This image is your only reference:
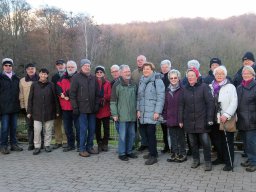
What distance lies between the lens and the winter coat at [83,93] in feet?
24.7

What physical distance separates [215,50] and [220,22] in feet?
78.6

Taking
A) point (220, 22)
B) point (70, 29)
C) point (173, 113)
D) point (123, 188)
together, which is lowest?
point (123, 188)

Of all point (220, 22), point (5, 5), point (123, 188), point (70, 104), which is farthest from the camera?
point (220, 22)

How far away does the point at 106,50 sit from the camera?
4228 centimetres

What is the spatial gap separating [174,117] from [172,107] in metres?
0.20

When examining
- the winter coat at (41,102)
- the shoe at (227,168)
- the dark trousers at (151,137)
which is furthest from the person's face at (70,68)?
Result: the shoe at (227,168)

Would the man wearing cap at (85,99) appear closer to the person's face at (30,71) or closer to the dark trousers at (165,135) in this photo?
the person's face at (30,71)

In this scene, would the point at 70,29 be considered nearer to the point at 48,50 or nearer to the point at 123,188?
the point at 48,50

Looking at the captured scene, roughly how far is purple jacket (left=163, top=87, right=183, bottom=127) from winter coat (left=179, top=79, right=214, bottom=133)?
393mm

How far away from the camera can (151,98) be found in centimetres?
702

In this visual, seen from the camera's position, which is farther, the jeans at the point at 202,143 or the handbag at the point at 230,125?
the jeans at the point at 202,143

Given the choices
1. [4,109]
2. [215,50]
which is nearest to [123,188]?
[4,109]

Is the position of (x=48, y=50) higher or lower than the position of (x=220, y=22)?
lower

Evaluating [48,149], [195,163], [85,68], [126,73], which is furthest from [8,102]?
[195,163]
